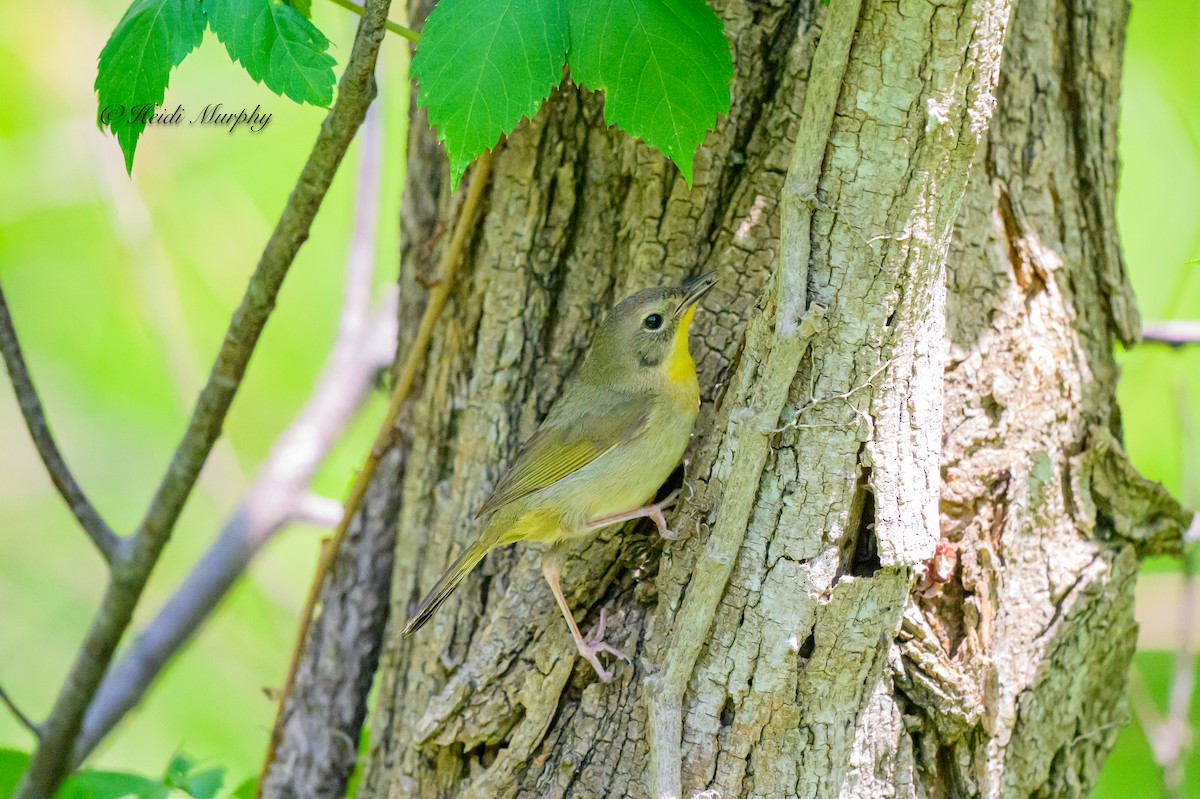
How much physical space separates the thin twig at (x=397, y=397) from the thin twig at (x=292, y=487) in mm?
832

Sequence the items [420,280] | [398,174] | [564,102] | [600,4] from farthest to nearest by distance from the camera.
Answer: [398,174]
[420,280]
[564,102]
[600,4]

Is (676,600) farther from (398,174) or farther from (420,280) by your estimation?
(398,174)

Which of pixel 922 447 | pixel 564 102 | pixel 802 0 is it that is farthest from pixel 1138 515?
pixel 564 102

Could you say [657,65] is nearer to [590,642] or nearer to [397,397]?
Result: [590,642]

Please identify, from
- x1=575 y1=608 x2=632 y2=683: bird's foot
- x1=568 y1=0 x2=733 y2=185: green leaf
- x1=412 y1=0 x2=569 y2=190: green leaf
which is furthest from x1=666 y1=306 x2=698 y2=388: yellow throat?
x1=412 y1=0 x2=569 y2=190: green leaf

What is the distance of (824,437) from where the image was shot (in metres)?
2.75

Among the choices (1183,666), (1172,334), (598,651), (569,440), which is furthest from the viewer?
(1183,666)

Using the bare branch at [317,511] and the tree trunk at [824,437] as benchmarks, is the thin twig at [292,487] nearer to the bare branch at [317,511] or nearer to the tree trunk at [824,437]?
the bare branch at [317,511]

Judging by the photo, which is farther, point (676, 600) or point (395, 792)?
point (395, 792)

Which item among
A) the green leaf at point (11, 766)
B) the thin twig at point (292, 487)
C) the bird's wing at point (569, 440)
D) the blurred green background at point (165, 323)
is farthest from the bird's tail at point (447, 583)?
the blurred green background at point (165, 323)

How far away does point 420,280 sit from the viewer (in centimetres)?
363

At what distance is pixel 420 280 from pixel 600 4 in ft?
4.74

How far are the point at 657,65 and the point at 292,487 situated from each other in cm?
317

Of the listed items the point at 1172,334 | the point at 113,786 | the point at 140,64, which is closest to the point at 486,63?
the point at 140,64
